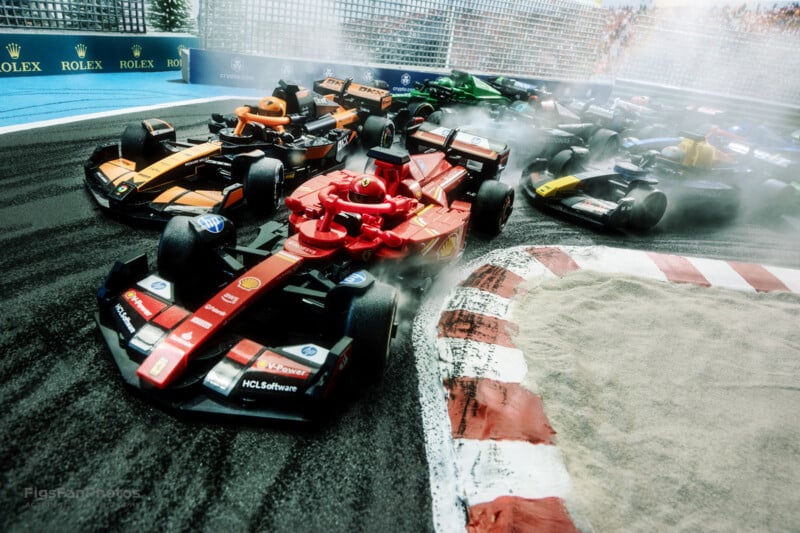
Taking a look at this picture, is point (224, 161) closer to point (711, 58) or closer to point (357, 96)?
point (357, 96)

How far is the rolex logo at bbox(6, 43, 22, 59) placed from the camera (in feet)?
26.4

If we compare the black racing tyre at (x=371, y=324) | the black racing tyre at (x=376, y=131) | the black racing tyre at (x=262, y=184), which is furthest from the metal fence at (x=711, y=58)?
the black racing tyre at (x=371, y=324)

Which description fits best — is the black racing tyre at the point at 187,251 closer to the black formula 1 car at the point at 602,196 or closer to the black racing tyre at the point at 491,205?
the black racing tyre at the point at 491,205

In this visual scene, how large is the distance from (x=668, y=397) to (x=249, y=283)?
8.48 feet

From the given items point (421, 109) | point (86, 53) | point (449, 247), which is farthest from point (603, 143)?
point (86, 53)

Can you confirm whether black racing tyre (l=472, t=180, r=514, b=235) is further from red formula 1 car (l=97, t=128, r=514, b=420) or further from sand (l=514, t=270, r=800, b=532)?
sand (l=514, t=270, r=800, b=532)

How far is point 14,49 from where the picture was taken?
26.6 ft

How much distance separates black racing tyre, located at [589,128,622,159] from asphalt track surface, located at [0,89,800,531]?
19.6 ft

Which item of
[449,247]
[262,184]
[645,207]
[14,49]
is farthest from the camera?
[14,49]

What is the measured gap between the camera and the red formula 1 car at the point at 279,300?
232cm

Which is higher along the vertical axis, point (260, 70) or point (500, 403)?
point (260, 70)

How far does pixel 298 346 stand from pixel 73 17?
1059 centimetres

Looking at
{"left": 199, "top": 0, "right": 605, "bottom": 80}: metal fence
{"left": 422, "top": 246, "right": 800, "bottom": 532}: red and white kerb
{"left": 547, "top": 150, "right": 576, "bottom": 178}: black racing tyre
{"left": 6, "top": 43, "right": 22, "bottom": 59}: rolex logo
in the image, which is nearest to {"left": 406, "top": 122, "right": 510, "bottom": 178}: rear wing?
{"left": 422, "top": 246, "right": 800, "bottom": 532}: red and white kerb

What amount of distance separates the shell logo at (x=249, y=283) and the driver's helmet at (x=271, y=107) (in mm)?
3698
